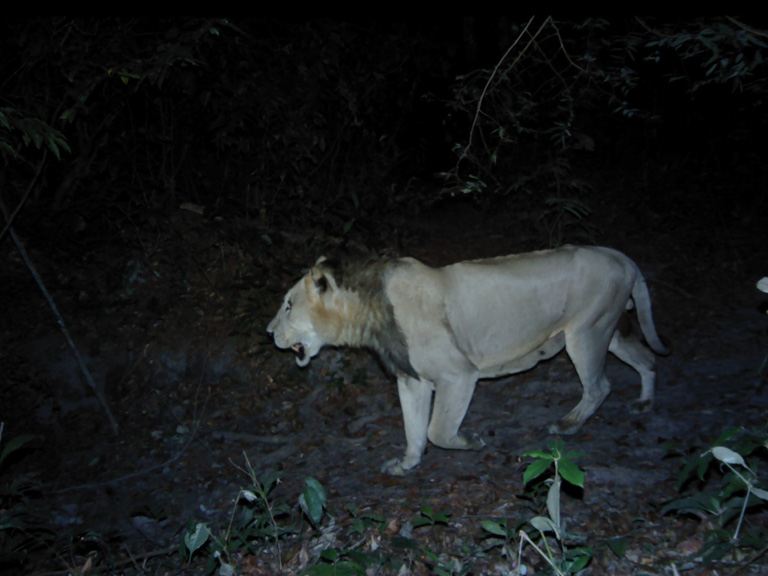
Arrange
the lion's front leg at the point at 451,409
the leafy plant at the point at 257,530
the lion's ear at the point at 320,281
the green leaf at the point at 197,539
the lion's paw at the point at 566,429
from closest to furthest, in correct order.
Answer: the green leaf at the point at 197,539, the leafy plant at the point at 257,530, the lion's front leg at the point at 451,409, the lion's ear at the point at 320,281, the lion's paw at the point at 566,429

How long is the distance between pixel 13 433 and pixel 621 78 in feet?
22.0

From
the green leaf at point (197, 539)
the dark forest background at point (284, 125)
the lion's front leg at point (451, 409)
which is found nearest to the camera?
the green leaf at point (197, 539)

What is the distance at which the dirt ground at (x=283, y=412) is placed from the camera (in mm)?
3680

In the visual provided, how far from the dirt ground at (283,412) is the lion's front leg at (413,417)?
0.12 m

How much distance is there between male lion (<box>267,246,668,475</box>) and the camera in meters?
4.43

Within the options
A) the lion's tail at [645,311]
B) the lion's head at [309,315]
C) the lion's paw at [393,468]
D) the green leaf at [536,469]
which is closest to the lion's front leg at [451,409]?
the lion's paw at [393,468]

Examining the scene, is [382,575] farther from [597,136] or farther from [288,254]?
[597,136]

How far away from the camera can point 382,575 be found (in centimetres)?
313

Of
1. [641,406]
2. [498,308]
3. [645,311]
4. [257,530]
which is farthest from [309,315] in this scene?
[641,406]

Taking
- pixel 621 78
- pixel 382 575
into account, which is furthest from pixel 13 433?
pixel 621 78

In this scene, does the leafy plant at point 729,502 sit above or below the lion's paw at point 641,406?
above

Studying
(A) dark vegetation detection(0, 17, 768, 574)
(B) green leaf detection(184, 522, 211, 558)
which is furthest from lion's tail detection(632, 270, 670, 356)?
(B) green leaf detection(184, 522, 211, 558)

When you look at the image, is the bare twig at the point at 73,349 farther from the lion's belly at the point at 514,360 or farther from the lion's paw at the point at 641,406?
the lion's paw at the point at 641,406

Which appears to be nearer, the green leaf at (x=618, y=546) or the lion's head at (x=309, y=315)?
the green leaf at (x=618, y=546)
